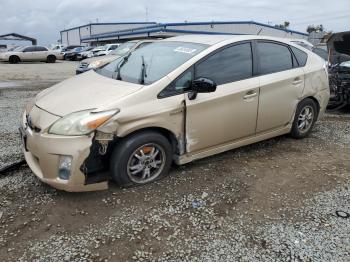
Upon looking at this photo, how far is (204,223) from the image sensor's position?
335 centimetres

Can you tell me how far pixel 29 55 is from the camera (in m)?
30.1

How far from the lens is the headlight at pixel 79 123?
3467 millimetres

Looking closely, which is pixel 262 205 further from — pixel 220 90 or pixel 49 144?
pixel 49 144

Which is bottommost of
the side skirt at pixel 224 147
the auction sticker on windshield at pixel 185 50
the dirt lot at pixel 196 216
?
the dirt lot at pixel 196 216

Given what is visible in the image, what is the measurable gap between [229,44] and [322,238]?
251cm

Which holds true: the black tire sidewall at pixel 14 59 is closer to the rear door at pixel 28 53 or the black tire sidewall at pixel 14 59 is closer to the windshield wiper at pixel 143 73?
the rear door at pixel 28 53

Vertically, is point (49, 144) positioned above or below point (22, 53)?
above

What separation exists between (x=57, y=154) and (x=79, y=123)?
35cm

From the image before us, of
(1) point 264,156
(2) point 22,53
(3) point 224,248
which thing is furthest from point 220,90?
(2) point 22,53

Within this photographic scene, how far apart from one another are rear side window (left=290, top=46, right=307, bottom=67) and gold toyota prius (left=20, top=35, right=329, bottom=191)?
16 mm

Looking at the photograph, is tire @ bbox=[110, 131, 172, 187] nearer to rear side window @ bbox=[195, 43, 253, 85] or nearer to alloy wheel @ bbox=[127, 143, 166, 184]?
alloy wheel @ bbox=[127, 143, 166, 184]

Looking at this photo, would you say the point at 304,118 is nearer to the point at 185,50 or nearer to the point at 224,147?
the point at 224,147

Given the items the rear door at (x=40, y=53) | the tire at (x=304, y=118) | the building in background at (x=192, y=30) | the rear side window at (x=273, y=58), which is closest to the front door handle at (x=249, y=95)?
the rear side window at (x=273, y=58)

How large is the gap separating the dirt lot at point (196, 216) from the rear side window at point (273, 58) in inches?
48.0
